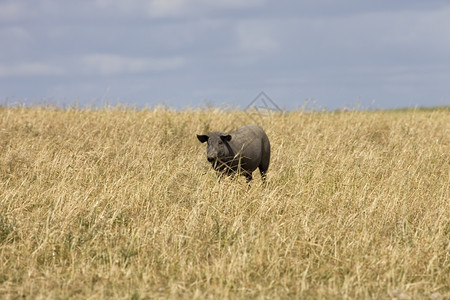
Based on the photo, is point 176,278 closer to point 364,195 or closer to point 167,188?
point 167,188

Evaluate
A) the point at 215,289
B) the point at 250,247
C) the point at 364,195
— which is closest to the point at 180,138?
the point at 364,195

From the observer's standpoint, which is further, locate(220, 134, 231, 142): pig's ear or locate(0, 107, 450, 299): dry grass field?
locate(220, 134, 231, 142): pig's ear

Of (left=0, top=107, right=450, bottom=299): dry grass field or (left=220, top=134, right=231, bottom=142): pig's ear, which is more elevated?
(left=220, top=134, right=231, bottom=142): pig's ear

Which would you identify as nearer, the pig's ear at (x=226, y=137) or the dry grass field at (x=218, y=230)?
the dry grass field at (x=218, y=230)

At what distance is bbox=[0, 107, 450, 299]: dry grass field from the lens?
5883 mm

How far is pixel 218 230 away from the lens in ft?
23.7

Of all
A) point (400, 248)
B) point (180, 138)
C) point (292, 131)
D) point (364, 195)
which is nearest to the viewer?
point (400, 248)

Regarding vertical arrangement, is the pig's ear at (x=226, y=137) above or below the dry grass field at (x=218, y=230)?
above

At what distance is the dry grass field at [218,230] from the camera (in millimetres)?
5883

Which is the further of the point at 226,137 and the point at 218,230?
the point at 226,137

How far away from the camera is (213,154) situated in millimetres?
8844

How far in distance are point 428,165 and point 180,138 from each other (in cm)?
609

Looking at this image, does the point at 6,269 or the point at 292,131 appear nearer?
the point at 6,269

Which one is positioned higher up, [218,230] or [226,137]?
[226,137]
